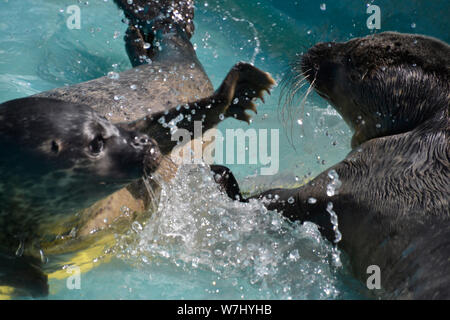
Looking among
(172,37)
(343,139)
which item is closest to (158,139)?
(172,37)

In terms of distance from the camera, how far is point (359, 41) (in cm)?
311

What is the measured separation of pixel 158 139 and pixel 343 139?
5929mm

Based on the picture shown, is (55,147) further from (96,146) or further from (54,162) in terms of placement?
(96,146)

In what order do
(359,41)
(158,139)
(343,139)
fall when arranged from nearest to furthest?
(158,139) → (359,41) → (343,139)

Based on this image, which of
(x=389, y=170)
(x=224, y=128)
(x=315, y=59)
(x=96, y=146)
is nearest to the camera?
(x=96, y=146)

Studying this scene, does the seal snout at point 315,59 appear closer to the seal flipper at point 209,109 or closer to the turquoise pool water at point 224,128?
the turquoise pool water at point 224,128

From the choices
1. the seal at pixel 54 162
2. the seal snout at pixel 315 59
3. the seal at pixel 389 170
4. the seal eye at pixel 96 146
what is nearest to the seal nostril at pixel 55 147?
the seal at pixel 54 162

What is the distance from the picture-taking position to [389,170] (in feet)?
8.18

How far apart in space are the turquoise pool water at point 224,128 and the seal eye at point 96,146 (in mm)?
945

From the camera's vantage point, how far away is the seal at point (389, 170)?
1.92 meters

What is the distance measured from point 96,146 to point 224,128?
6228mm

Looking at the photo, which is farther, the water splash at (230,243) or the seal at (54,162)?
the water splash at (230,243)

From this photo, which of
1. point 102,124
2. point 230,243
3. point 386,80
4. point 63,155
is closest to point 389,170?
point 386,80
